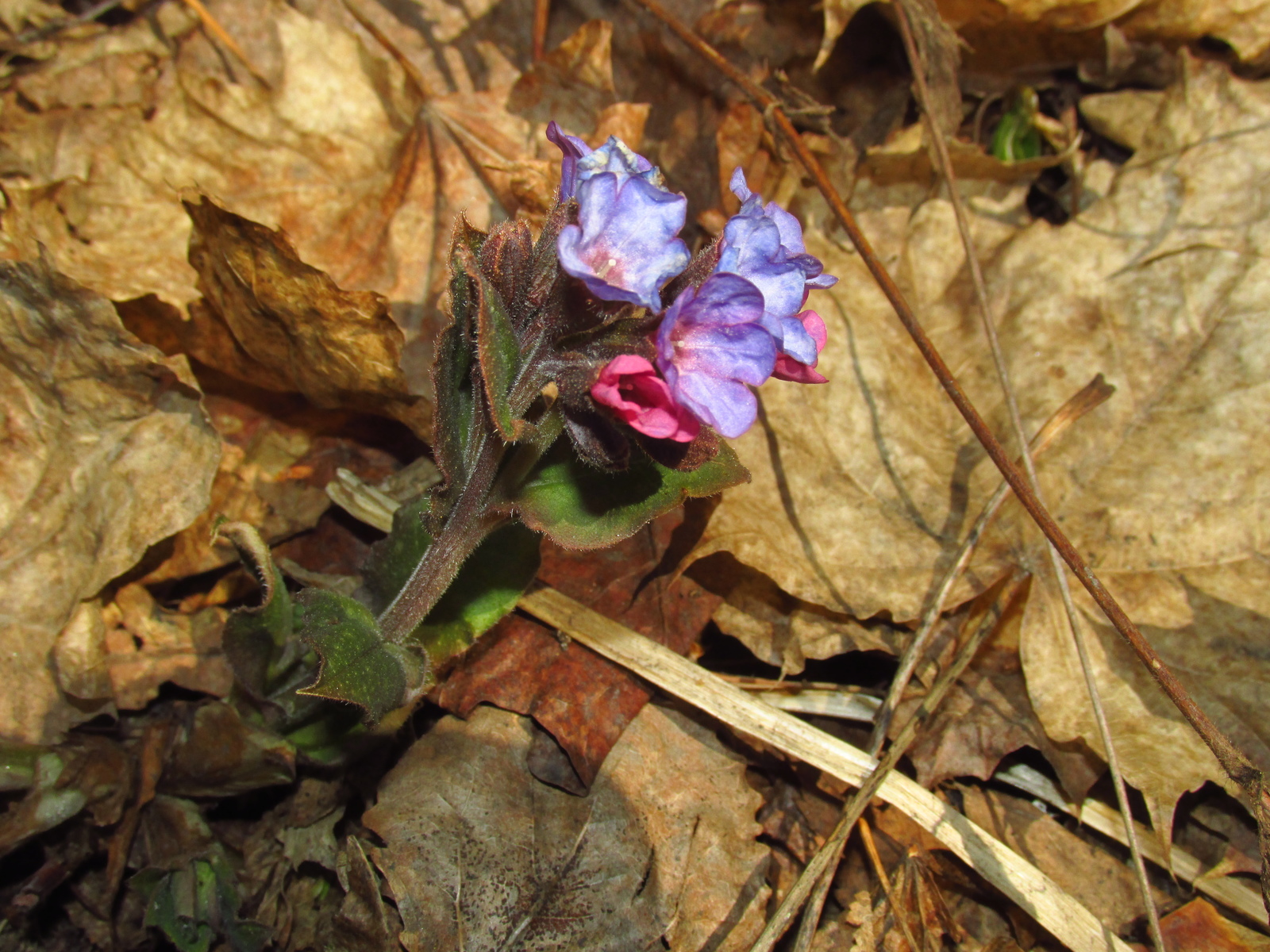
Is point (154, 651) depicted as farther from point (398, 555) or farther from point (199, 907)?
point (398, 555)

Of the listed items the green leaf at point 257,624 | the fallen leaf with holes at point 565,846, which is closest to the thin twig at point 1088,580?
the fallen leaf with holes at point 565,846

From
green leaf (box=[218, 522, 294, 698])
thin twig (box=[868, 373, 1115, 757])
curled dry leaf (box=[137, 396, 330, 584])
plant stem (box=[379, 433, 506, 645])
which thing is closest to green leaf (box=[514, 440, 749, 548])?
plant stem (box=[379, 433, 506, 645])

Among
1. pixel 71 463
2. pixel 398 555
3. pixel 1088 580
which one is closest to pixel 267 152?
pixel 71 463

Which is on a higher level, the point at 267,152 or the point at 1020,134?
the point at 1020,134

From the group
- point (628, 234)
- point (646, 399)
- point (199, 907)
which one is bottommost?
point (199, 907)

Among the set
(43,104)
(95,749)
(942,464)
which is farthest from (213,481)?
(942,464)

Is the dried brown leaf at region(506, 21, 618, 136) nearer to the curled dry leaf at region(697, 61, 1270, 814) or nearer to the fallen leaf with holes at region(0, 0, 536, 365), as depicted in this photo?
the fallen leaf with holes at region(0, 0, 536, 365)

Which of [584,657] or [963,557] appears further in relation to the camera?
[963,557]

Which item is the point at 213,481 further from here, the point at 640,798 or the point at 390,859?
the point at 640,798
